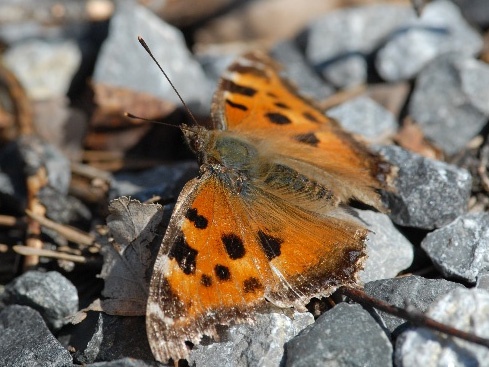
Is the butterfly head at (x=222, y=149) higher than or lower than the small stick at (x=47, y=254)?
higher

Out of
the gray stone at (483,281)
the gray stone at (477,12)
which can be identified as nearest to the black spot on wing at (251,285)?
the gray stone at (483,281)

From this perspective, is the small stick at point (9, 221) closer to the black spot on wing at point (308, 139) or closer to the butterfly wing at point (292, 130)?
the butterfly wing at point (292, 130)

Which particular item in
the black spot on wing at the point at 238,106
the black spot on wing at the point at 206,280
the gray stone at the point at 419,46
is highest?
the gray stone at the point at 419,46

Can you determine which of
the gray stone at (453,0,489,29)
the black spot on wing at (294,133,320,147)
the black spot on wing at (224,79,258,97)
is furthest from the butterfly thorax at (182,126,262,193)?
the gray stone at (453,0,489,29)

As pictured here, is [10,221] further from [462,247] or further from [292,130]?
[462,247]

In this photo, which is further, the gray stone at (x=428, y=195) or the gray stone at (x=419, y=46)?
the gray stone at (x=419, y=46)

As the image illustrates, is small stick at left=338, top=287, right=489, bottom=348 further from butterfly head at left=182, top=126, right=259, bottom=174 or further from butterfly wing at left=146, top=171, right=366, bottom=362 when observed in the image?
butterfly head at left=182, top=126, right=259, bottom=174

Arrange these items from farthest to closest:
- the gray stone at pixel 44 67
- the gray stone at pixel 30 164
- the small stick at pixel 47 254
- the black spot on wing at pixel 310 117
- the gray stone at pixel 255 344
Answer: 1. the gray stone at pixel 44 67
2. the gray stone at pixel 30 164
3. the black spot on wing at pixel 310 117
4. the small stick at pixel 47 254
5. the gray stone at pixel 255 344

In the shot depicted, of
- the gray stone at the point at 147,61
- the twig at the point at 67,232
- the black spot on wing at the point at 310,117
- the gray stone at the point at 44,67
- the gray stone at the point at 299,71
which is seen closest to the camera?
the twig at the point at 67,232
